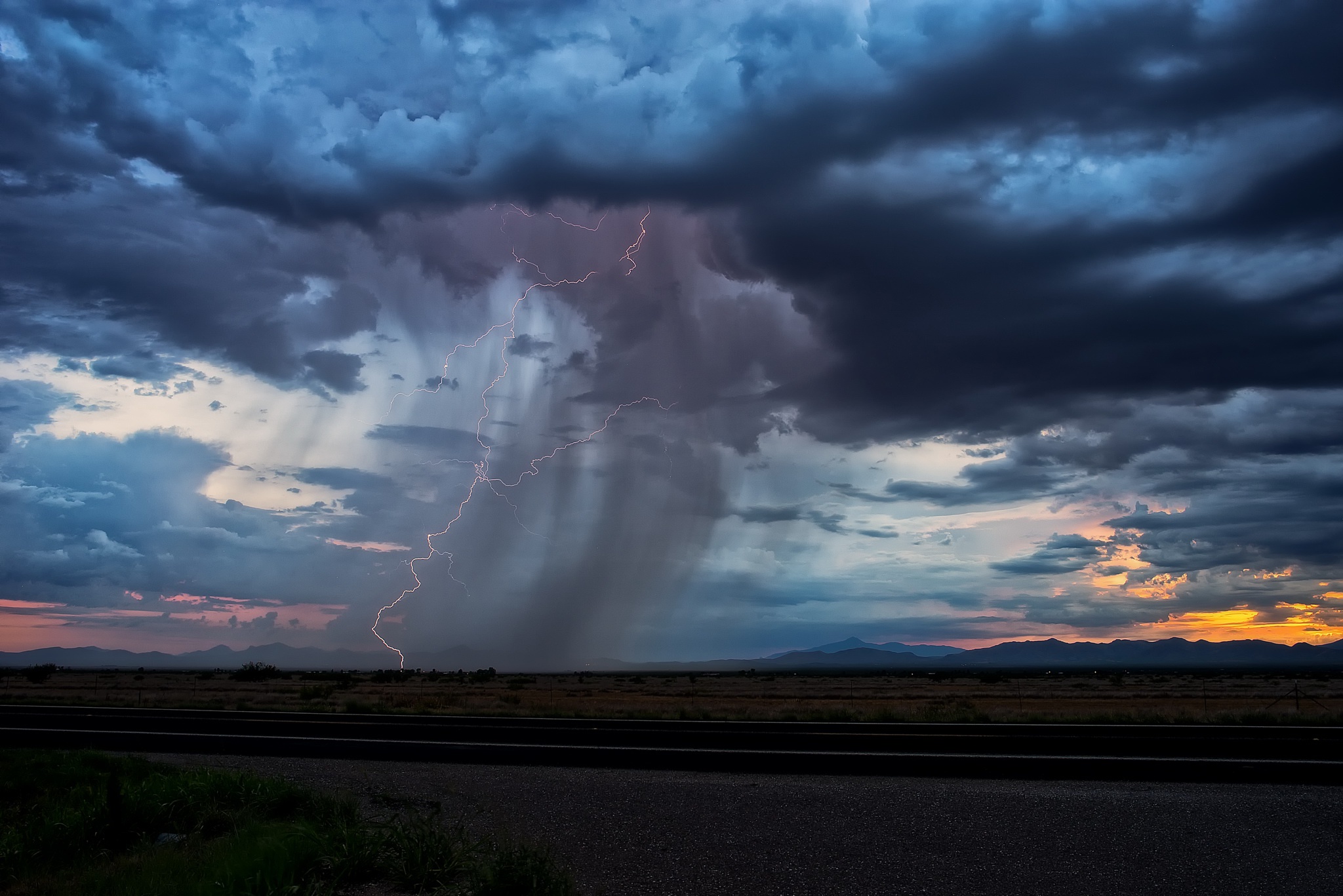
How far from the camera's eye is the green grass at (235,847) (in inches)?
344

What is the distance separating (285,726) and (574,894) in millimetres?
21002

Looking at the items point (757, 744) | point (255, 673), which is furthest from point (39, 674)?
point (757, 744)

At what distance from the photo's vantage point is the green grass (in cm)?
873

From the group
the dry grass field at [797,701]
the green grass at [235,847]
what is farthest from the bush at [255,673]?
the green grass at [235,847]

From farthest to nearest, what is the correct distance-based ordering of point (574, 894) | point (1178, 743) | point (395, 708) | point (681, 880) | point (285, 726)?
point (395, 708), point (285, 726), point (1178, 743), point (681, 880), point (574, 894)

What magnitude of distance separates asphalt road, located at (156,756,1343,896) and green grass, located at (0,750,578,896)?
1.23 m

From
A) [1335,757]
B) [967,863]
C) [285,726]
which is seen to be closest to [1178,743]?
[1335,757]

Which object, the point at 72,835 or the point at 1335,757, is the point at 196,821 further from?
the point at 1335,757

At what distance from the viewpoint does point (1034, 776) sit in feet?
49.0

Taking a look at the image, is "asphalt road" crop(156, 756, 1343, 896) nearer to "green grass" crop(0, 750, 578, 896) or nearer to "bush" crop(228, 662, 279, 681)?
"green grass" crop(0, 750, 578, 896)

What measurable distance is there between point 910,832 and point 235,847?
798 centimetres

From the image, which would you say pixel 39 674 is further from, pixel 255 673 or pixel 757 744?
pixel 757 744

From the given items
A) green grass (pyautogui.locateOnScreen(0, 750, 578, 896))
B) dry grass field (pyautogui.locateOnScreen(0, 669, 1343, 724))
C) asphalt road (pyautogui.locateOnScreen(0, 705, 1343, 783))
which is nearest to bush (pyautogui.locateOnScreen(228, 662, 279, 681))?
dry grass field (pyautogui.locateOnScreen(0, 669, 1343, 724))

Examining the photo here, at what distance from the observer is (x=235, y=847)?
10.1 m
